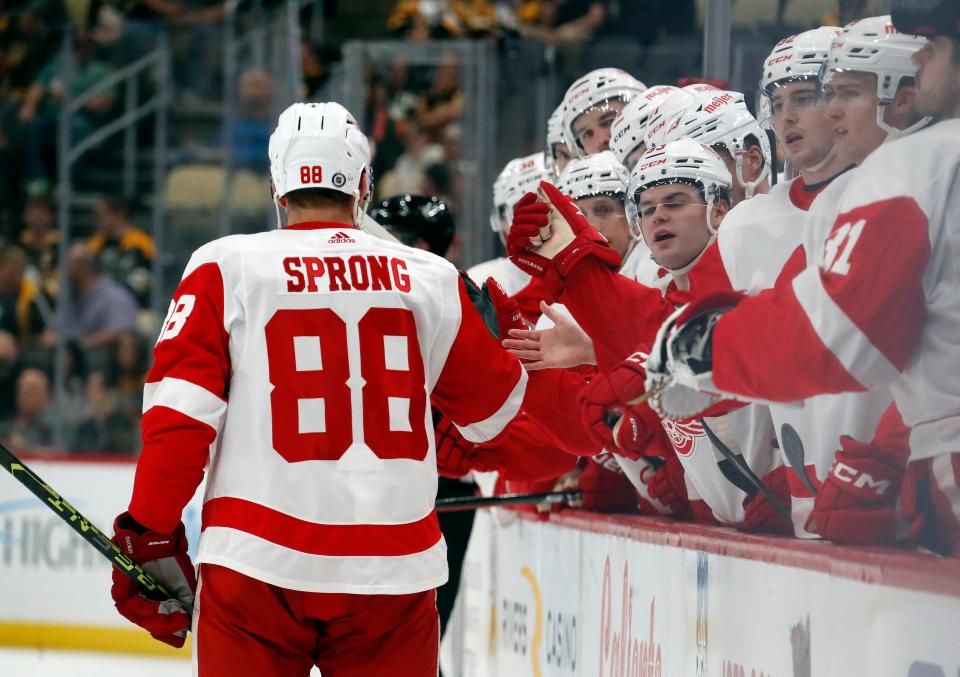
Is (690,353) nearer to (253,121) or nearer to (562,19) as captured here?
(562,19)

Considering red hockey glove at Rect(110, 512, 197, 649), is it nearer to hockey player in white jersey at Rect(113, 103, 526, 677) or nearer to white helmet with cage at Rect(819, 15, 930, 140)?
hockey player in white jersey at Rect(113, 103, 526, 677)

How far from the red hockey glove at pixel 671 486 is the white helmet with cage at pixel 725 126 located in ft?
2.17

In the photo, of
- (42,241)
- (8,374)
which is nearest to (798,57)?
(8,374)

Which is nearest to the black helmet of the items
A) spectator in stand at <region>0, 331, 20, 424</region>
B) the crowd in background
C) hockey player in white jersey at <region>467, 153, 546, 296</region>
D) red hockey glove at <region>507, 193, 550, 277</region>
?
hockey player in white jersey at <region>467, 153, 546, 296</region>

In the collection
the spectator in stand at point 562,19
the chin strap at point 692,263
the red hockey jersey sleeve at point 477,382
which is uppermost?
the spectator in stand at point 562,19

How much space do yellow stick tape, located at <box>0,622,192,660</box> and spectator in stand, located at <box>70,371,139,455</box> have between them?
0.99 metres

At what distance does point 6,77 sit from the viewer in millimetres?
8273

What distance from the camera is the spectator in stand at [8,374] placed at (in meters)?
7.19

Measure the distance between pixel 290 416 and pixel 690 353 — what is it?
0.58 m

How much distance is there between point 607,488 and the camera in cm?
342

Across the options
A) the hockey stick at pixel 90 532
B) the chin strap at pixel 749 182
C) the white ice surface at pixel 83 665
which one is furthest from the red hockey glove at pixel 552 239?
the white ice surface at pixel 83 665

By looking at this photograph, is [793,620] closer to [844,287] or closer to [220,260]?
[844,287]

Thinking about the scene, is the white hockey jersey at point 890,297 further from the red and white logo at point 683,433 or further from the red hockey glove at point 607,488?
the red hockey glove at point 607,488

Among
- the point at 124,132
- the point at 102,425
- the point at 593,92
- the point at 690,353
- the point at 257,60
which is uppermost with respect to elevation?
the point at 257,60
